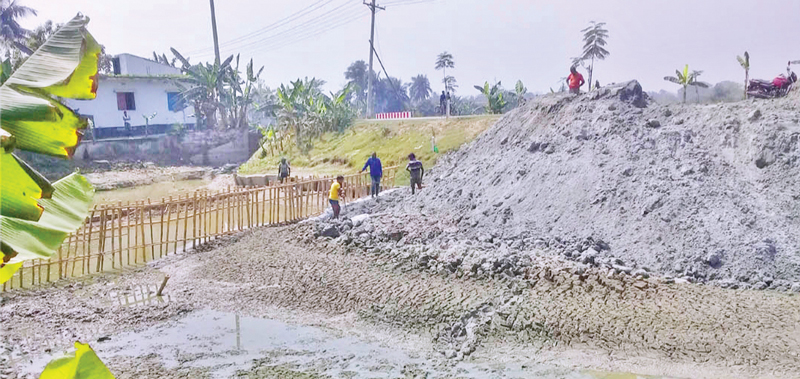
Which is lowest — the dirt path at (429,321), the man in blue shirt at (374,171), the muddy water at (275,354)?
the muddy water at (275,354)

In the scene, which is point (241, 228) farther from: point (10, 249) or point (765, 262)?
point (10, 249)

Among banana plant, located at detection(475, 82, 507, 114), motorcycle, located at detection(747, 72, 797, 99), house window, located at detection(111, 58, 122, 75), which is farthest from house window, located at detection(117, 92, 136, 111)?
motorcycle, located at detection(747, 72, 797, 99)

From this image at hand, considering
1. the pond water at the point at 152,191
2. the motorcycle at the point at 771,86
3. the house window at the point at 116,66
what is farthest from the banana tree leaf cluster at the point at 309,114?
the motorcycle at the point at 771,86

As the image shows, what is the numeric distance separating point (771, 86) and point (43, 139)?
21231 mm

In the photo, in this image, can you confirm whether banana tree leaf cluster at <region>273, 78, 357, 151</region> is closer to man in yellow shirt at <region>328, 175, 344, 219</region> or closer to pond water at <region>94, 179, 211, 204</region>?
pond water at <region>94, 179, 211, 204</region>

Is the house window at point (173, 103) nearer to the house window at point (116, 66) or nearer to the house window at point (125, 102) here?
the house window at point (125, 102)

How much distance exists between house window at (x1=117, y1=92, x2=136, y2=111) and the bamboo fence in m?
22.0

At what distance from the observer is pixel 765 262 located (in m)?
10.5

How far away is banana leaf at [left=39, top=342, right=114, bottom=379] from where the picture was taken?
1892 millimetres

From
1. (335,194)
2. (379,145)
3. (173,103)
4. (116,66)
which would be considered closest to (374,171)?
(335,194)

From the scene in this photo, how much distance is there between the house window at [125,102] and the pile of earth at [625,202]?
24.7 metres

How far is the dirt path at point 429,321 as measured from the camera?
7.95 metres

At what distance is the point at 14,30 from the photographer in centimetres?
3469

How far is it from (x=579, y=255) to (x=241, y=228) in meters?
8.24
